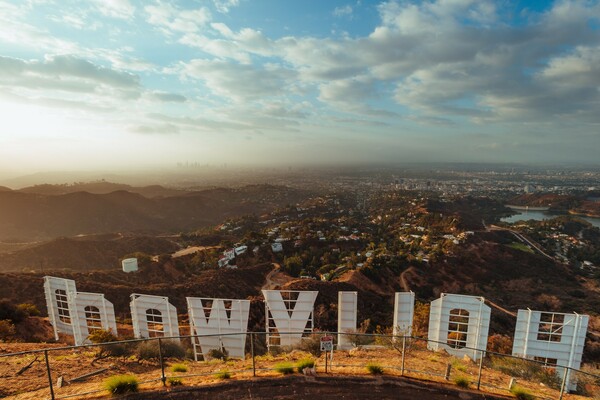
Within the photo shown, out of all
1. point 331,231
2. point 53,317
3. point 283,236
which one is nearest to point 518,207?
point 331,231

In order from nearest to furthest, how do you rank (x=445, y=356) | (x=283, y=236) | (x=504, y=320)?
(x=445, y=356) < (x=504, y=320) < (x=283, y=236)

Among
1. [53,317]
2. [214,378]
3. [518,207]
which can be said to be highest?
[214,378]

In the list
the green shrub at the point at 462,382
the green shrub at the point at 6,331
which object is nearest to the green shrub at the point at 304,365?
the green shrub at the point at 462,382

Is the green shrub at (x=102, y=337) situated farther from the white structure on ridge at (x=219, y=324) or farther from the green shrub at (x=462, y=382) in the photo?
the green shrub at (x=462, y=382)

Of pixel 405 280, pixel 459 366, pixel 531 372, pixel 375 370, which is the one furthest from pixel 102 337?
pixel 405 280

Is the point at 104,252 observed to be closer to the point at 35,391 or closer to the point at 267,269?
the point at 267,269

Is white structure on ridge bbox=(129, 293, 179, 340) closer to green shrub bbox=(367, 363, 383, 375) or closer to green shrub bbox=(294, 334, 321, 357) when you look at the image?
green shrub bbox=(294, 334, 321, 357)
